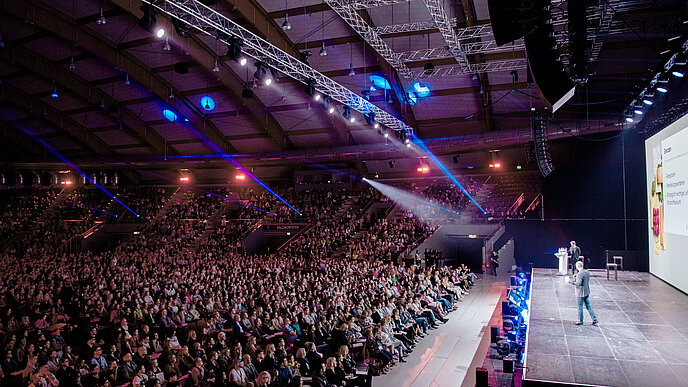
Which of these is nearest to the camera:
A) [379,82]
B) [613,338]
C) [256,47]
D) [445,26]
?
[613,338]

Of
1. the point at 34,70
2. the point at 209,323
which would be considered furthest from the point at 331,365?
the point at 34,70

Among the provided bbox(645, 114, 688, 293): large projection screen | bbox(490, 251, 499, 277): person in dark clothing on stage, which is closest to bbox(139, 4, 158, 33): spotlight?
bbox(645, 114, 688, 293): large projection screen

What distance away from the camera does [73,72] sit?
69.4ft

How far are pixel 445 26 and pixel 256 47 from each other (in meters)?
4.75

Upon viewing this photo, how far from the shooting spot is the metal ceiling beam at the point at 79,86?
19.8 metres

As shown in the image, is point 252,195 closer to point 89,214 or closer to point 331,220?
point 331,220

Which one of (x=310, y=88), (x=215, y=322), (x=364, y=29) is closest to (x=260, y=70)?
(x=310, y=88)

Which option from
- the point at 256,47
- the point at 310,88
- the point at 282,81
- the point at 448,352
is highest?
the point at 282,81

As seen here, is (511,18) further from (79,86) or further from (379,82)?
(79,86)

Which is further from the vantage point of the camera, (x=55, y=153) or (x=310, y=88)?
(x=55, y=153)

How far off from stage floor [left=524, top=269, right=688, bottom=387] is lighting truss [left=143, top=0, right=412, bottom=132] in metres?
8.32

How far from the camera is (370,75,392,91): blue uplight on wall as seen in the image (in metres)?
18.7

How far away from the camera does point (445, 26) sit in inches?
456

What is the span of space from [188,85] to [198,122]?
3216 millimetres
